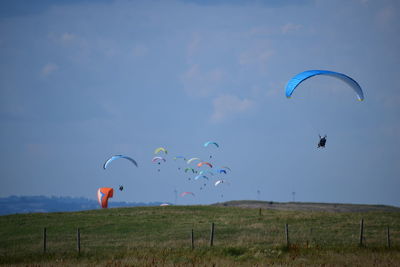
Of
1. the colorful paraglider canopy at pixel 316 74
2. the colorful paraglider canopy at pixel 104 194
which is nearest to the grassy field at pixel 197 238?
the colorful paraglider canopy at pixel 104 194

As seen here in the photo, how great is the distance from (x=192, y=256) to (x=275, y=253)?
4932 millimetres

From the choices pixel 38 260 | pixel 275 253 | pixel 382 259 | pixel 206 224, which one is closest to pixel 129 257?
pixel 38 260

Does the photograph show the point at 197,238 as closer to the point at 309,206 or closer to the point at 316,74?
the point at 316,74

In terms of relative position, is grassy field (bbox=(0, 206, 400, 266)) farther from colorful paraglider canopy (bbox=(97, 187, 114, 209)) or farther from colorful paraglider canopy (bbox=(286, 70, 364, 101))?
colorful paraglider canopy (bbox=(286, 70, 364, 101))

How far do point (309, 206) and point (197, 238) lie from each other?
4262cm

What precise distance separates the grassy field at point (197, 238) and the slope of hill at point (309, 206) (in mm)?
11671

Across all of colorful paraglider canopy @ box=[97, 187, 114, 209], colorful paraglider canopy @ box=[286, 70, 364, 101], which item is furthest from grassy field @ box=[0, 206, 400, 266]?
colorful paraglider canopy @ box=[286, 70, 364, 101]

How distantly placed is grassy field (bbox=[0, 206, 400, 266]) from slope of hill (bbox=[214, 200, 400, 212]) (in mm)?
11671

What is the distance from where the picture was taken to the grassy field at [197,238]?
94.9ft

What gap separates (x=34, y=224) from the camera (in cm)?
5991

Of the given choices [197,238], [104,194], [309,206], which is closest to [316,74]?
[197,238]

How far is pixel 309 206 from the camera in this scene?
83.7 metres

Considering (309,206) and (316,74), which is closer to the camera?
(316,74)

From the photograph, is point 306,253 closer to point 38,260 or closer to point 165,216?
point 38,260
